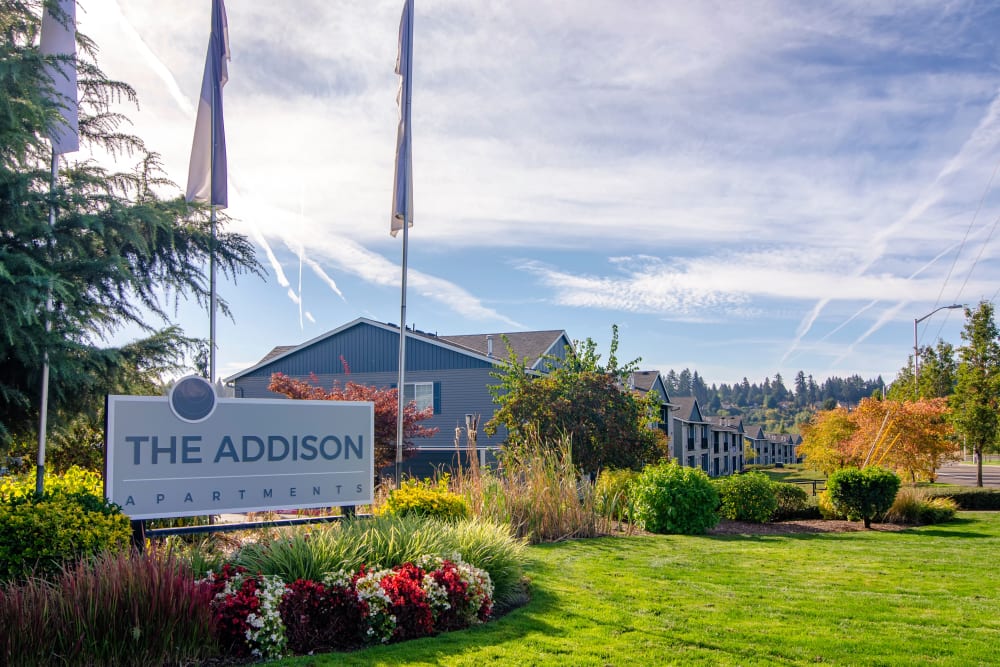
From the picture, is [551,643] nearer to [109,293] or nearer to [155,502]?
[155,502]

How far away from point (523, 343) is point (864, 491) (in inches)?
675

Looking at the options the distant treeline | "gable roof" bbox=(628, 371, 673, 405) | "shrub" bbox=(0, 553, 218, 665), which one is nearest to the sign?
"shrub" bbox=(0, 553, 218, 665)

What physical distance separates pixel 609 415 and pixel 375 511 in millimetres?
8534

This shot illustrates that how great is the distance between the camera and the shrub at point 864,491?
15.7m

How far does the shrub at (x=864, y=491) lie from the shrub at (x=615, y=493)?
4498mm

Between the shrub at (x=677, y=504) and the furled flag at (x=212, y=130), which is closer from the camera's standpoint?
the furled flag at (x=212, y=130)

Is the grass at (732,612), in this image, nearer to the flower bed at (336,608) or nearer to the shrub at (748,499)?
the flower bed at (336,608)

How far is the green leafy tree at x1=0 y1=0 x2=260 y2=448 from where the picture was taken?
7.93 m

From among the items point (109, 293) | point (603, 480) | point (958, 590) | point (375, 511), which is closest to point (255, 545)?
point (375, 511)

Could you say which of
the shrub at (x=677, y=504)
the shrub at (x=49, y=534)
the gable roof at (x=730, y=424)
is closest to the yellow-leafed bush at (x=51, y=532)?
the shrub at (x=49, y=534)

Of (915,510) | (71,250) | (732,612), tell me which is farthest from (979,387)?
(71,250)

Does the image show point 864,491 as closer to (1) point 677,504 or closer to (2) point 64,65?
(1) point 677,504

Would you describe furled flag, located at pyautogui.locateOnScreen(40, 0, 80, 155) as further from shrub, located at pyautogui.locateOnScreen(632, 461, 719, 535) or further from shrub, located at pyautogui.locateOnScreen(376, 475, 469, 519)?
shrub, located at pyautogui.locateOnScreen(632, 461, 719, 535)

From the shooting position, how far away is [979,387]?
98.3 feet
